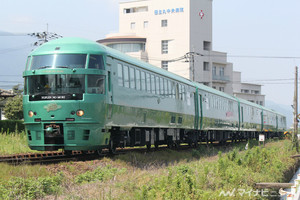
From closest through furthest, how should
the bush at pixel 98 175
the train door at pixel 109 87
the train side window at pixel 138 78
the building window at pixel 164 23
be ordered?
the bush at pixel 98 175, the train door at pixel 109 87, the train side window at pixel 138 78, the building window at pixel 164 23

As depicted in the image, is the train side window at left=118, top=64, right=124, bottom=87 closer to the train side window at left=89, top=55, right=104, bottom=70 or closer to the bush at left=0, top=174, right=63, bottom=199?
the train side window at left=89, top=55, right=104, bottom=70

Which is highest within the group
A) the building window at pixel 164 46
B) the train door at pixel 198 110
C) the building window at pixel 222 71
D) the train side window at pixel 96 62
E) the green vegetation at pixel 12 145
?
the building window at pixel 164 46

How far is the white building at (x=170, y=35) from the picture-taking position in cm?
6900

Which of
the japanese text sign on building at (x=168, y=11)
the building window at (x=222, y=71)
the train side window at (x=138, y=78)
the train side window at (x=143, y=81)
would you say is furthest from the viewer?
the building window at (x=222, y=71)

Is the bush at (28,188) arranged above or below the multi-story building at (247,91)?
below

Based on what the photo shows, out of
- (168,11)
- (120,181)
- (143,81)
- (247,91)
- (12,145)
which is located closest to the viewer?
(120,181)

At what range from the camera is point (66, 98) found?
1237 cm

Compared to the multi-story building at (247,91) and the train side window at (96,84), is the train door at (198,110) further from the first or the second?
the multi-story building at (247,91)

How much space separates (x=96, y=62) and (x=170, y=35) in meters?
58.0

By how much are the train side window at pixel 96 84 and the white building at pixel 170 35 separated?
5452 centimetres

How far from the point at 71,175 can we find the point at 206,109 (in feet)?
53.6

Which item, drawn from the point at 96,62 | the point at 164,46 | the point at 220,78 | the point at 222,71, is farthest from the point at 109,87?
the point at 222,71

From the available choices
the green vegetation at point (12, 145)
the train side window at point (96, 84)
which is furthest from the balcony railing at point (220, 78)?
the train side window at point (96, 84)

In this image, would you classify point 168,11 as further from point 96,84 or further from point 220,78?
point 96,84
